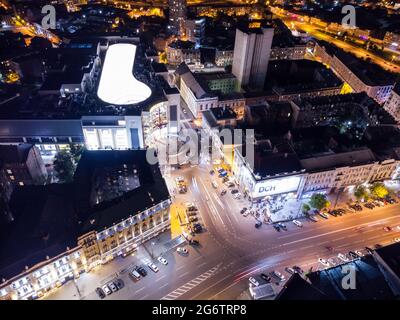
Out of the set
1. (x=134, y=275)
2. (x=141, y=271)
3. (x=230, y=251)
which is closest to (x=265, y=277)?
(x=230, y=251)

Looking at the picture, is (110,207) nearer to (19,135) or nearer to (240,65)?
(19,135)

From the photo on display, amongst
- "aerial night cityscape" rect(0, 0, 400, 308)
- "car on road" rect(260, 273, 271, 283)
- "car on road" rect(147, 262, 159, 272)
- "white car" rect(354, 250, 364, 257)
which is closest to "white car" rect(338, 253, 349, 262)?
"aerial night cityscape" rect(0, 0, 400, 308)

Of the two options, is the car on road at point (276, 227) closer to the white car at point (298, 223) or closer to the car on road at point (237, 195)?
the white car at point (298, 223)

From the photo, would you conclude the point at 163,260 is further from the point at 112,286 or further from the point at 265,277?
the point at 265,277

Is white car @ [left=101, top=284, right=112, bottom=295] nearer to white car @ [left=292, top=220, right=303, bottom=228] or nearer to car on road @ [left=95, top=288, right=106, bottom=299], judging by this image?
car on road @ [left=95, top=288, right=106, bottom=299]

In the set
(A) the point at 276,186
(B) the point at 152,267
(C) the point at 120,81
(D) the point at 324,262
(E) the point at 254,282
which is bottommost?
(B) the point at 152,267

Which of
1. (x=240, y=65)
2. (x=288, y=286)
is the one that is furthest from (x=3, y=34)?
(x=288, y=286)

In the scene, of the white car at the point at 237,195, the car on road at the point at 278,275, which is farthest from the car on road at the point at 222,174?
the car on road at the point at 278,275
